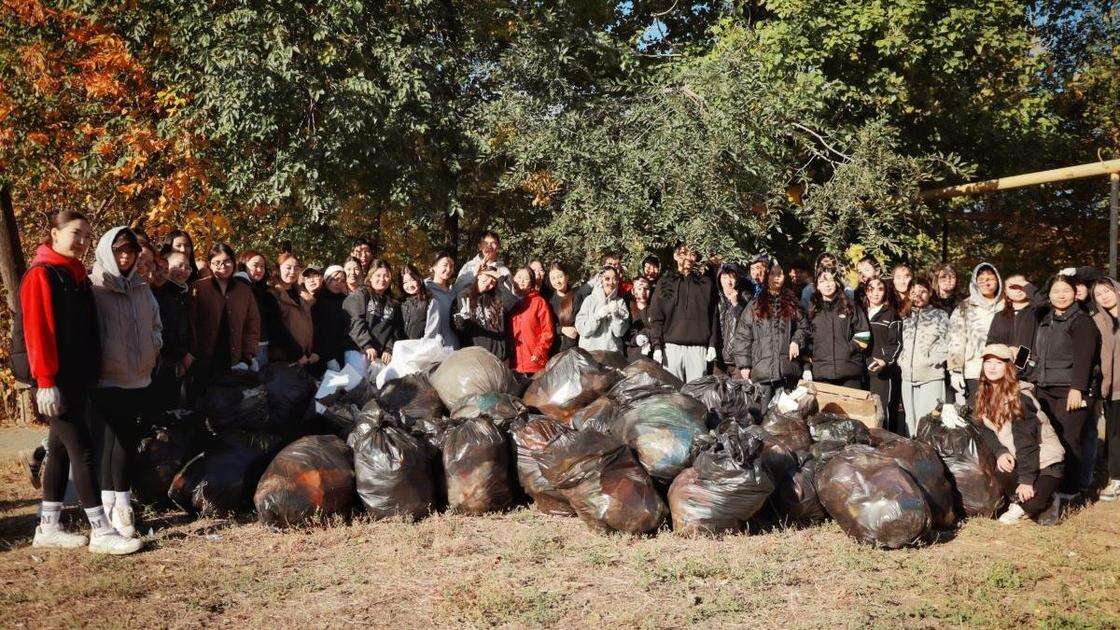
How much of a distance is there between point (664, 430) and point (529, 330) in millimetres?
2421

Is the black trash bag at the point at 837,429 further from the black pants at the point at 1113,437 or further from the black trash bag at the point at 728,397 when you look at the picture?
the black pants at the point at 1113,437

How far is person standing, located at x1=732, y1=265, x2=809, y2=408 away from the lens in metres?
6.58

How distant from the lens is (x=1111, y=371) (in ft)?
18.9

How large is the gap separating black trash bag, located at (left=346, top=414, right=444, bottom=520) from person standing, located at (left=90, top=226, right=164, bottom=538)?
1290 millimetres

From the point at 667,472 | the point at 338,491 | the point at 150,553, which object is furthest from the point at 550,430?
the point at 150,553

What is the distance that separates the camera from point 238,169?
875cm

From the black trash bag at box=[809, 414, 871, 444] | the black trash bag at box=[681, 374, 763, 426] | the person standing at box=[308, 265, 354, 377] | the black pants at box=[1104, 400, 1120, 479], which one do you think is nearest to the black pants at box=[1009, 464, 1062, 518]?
the black trash bag at box=[809, 414, 871, 444]

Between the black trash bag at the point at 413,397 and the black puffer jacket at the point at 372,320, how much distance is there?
1.91ft

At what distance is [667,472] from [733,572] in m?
0.90

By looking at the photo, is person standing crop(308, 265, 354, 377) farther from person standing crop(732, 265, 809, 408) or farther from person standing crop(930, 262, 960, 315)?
person standing crop(930, 262, 960, 315)

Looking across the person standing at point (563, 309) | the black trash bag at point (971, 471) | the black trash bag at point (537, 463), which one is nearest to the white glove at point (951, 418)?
the black trash bag at point (971, 471)

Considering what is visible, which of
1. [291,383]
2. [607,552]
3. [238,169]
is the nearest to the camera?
[607,552]

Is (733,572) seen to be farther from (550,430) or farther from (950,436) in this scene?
(950,436)

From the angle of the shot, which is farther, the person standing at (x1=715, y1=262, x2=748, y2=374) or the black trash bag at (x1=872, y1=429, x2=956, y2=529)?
the person standing at (x1=715, y1=262, x2=748, y2=374)
